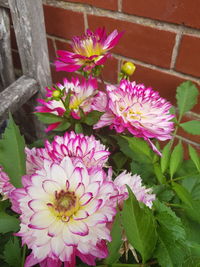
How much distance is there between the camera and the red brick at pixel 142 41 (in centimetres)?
66

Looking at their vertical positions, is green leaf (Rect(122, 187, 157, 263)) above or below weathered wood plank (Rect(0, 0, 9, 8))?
below

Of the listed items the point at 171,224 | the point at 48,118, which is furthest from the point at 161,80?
the point at 171,224

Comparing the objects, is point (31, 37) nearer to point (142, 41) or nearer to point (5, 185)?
point (142, 41)

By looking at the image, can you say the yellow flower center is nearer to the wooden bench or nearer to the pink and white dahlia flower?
the pink and white dahlia flower

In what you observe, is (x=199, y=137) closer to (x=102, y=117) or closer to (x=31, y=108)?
(x=102, y=117)

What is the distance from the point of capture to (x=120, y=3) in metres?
0.66

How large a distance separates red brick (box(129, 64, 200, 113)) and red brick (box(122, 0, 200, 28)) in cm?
15

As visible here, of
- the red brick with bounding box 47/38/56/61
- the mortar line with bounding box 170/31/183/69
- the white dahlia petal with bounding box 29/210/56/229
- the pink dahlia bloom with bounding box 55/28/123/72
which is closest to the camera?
the white dahlia petal with bounding box 29/210/56/229

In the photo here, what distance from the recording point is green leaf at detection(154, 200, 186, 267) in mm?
335

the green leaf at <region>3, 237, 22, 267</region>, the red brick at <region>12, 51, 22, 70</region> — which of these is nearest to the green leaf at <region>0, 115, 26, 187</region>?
the green leaf at <region>3, 237, 22, 267</region>

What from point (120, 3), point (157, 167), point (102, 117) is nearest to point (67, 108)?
point (102, 117)

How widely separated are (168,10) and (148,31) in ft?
0.24

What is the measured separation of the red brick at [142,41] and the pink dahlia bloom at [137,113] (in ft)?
0.75

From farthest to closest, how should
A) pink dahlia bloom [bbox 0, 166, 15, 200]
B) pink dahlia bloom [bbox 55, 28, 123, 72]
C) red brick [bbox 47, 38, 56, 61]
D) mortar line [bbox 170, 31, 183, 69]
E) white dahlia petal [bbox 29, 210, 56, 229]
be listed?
red brick [bbox 47, 38, 56, 61]
mortar line [bbox 170, 31, 183, 69]
pink dahlia bloom [bbox 55, 28, 123, 72]
pink dahlia bloom [bbox 0, 166, 15, 200]
white dahlia petal [bbox 29, 210, 56, 229]
